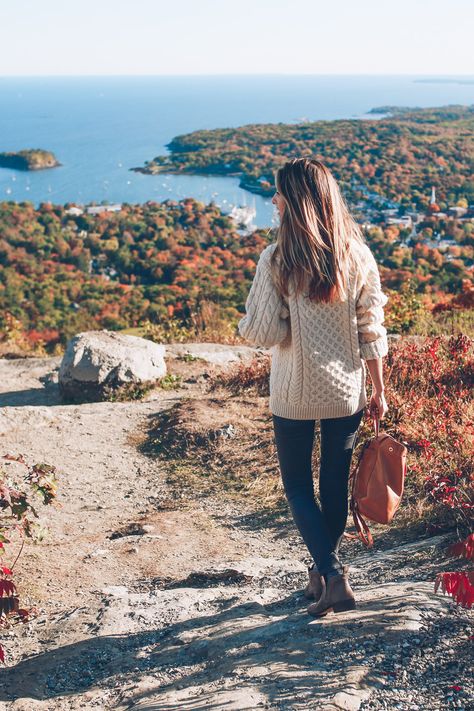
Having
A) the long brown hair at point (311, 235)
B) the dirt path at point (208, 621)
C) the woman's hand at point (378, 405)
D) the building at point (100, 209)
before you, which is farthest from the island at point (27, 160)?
the long brown hair at point (311, 235)

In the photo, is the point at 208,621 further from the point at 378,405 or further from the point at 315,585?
the point at 378,405

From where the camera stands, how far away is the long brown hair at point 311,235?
244 cm

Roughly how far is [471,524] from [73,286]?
20.8 meters

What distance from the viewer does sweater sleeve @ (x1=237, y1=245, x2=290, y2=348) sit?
8.27ft

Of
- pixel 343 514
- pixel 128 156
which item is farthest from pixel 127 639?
pixel 128 156

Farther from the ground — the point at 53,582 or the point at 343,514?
the point at 343,514

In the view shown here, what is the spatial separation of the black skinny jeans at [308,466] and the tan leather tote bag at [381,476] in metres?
0.08

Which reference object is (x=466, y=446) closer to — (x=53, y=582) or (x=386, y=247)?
(x=53, y=582)

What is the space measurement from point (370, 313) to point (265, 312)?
0.41 m

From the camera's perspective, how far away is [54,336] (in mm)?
14148

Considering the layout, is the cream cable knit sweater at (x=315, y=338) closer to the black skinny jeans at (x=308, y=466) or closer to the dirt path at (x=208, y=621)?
the black skinny jeans at (x=308, y=466)

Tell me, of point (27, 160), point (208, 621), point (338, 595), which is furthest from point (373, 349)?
point (27, 160)

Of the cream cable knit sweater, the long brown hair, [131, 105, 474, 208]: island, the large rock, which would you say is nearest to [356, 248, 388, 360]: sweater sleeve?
the cream cable knit sweater

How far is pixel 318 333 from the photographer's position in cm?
258
